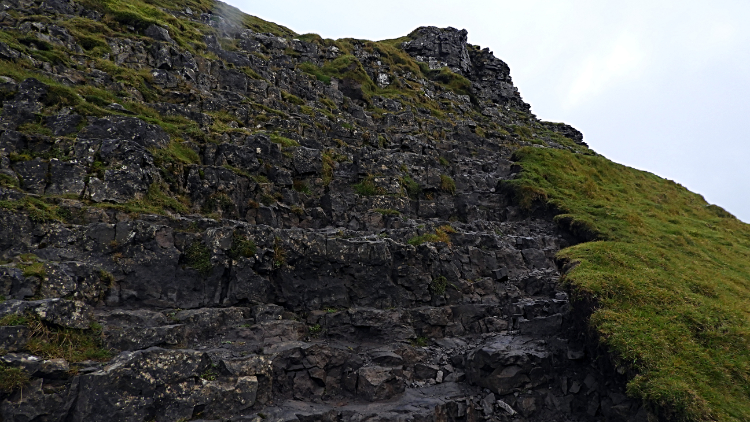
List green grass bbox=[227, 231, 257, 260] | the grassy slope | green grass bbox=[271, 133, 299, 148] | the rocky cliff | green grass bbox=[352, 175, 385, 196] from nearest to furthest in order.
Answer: the rocky cliff
the grassy slope
green grass bbox=[227, 231, 257, 260]
green grass bbox=[352, 175, 385, 196]
green grass bbox=[271, 133, 299, 148]

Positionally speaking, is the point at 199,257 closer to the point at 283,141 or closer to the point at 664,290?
the point at 283,141

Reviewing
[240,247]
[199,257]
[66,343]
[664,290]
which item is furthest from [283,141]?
[664,290]

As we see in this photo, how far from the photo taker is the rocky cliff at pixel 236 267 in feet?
38.3

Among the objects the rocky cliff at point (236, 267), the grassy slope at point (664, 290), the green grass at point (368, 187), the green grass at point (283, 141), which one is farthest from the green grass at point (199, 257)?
the grassy slope at point (664, 290)

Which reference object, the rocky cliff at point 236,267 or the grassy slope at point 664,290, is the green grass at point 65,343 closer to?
the rocky cliff at point 236,267

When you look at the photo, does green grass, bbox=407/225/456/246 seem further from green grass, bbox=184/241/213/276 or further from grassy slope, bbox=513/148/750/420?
green grass, bbox=184/241/213/276

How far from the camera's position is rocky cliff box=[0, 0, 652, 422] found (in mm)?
11688

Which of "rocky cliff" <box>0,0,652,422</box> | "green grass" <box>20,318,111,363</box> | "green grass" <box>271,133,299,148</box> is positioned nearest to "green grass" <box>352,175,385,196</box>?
"rocky cliff" <box>0,0,652,422</box>

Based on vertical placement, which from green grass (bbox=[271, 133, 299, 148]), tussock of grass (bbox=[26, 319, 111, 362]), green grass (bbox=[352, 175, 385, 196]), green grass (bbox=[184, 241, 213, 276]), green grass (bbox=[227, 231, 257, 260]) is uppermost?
green grass (bbox=[271, 133, 299, 148])

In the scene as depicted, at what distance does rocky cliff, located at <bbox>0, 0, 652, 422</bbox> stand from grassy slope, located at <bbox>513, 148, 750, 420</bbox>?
119 cm

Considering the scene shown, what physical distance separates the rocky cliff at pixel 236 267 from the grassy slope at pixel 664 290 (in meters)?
1.19

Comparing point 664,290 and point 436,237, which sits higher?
point 664,290

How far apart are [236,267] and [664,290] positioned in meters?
19.7

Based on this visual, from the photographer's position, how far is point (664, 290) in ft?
56.6
